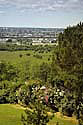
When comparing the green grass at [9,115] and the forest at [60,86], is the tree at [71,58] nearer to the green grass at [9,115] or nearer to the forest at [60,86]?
the forest at [60,86]

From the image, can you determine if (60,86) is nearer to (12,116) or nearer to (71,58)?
(12,116)

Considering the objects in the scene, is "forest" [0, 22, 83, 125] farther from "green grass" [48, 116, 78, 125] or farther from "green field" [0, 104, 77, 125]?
"green field" [0, 104, 77, 125]

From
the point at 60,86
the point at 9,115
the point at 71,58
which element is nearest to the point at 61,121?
the point at 60,86

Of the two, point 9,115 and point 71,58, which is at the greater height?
point 71,58

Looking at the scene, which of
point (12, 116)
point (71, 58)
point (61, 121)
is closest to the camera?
Answer: point (71, 58)

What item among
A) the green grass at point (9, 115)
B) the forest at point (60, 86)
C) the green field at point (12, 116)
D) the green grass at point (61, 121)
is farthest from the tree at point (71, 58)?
the green grass at point (9, 115)

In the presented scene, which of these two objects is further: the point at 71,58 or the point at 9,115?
the point at 9,115

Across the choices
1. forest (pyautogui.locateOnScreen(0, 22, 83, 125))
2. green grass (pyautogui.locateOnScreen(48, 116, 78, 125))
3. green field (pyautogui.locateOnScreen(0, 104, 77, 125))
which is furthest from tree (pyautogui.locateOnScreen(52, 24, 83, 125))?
green field (pyautogui.locateOnScreen(0, 104, 77, 125))

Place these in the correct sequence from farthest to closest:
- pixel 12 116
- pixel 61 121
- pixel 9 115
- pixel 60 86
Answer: pixel 60 86 < pixel 9 115 < pixel 12 116 < pixel 61 121
